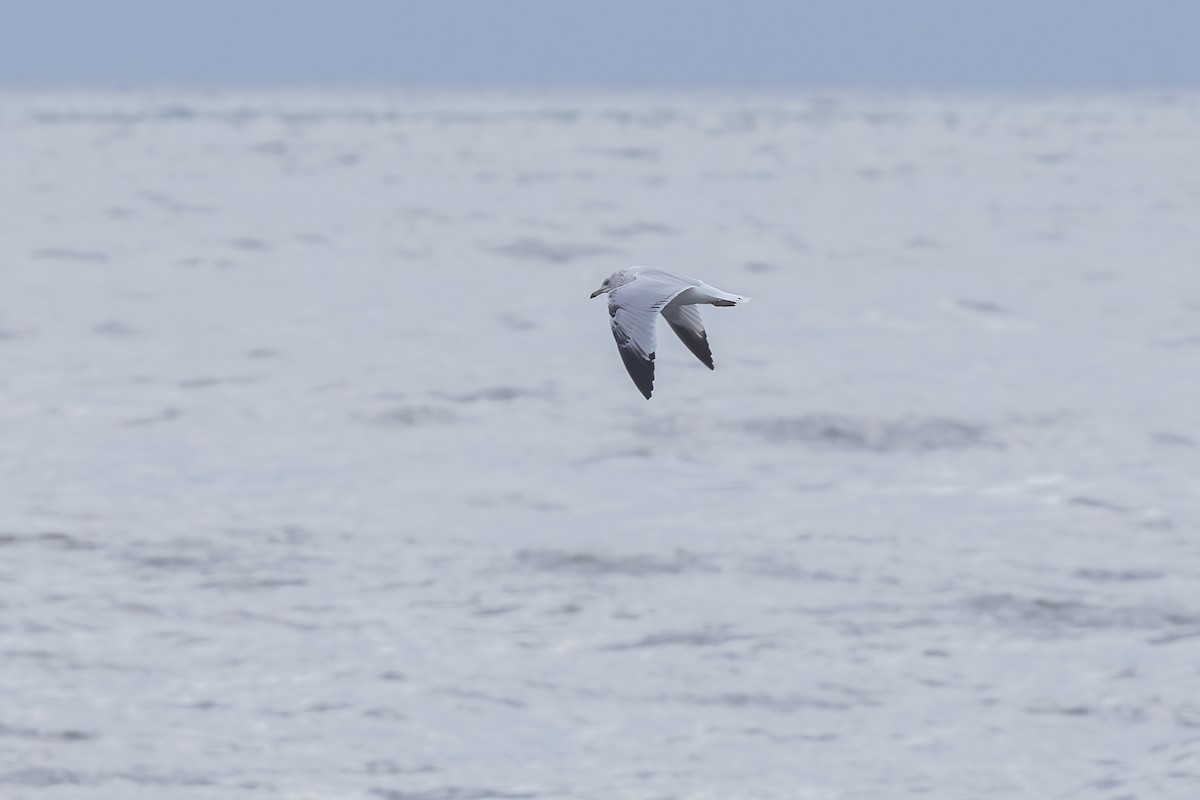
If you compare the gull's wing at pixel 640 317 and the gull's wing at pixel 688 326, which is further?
the gull's wing at pixel 688 326

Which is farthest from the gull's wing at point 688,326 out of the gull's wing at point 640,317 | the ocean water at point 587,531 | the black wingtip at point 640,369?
the ocean water at point 587,531

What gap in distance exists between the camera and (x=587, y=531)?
15273 mm

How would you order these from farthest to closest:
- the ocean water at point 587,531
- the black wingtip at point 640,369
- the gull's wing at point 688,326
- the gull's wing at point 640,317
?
the ocean water at point 587,531, the gull's wing at point 688,326, the gull's wing at point 640,317, the black wingtip at point 640,369

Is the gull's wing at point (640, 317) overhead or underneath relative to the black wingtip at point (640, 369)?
overhead

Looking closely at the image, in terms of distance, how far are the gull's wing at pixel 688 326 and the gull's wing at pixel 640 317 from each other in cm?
48

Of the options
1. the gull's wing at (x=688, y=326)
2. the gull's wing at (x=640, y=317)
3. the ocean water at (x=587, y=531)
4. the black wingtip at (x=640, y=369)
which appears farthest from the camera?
the ocean water at (x=587, y=531)

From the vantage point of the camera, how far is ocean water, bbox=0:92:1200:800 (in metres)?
10.7

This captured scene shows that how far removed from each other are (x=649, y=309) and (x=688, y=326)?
120 centimetres

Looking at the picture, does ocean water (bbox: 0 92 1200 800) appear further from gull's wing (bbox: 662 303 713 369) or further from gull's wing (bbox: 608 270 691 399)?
gull's wing (bbox: 608 270 691 399)

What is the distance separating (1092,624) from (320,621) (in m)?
5.08

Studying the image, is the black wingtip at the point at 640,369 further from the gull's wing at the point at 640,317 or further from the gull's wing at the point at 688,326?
the gull's wing at the point at 688,326

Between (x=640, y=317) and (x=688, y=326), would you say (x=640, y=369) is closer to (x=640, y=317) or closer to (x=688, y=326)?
(x=640, y=317)

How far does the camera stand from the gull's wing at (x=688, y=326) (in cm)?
930

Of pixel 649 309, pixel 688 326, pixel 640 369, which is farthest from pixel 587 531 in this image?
pixel 640 369
